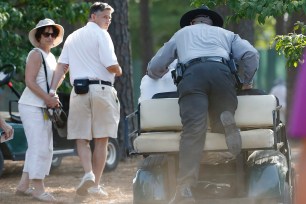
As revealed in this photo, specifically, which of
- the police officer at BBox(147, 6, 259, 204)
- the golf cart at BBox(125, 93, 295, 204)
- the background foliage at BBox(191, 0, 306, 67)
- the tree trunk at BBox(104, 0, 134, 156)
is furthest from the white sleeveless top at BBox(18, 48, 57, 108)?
the tree trunk at BBox(104, 0, 134, 156)

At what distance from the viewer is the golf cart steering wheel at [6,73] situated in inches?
430

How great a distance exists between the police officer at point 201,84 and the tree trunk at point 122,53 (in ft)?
21.1

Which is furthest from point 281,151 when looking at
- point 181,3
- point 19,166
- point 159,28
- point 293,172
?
point 159,28

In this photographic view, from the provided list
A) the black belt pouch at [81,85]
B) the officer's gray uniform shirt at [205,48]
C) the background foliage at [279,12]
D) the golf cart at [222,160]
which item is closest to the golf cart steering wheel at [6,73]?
the black belt pouch at [81,85]

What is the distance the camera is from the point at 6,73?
11.3 m

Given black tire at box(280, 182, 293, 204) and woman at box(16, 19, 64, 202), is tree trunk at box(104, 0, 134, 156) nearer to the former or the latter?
woman at box(16, 19, 64, 202)

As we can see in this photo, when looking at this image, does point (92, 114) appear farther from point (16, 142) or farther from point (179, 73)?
point (179, 73)

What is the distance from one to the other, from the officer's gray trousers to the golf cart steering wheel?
4114 mm

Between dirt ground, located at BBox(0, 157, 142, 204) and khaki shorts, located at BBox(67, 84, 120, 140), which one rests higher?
khaki shorts, located at BBox(67, 84, 120, 140)

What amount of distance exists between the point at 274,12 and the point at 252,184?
1.97 meters

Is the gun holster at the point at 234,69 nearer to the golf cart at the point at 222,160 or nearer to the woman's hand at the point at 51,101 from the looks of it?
the golf cart at the point at 222,160

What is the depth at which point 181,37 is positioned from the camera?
7512 mm

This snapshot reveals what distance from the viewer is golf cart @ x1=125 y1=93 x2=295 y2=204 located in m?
7.14

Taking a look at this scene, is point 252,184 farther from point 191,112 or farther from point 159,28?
point 159,28
